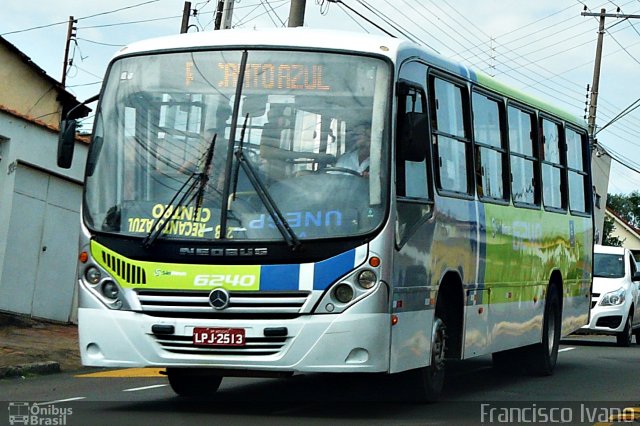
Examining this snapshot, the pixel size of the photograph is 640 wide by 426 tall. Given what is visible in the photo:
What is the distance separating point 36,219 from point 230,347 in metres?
12.3

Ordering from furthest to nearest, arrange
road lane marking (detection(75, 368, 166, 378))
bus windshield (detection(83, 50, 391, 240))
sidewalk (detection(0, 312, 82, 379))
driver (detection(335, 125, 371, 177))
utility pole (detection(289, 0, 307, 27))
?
utility pole (detection(289, 0, 307, 27)), road lane marking (detection(75, 368, 166, 378)), sidewalk (detection(0, 312, 82, 379)), driver (detection(335, 125, 371, 177)), bus windshield (detection(83, 50, 391, 240))

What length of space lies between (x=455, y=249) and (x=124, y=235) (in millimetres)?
3351

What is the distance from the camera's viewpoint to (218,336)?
10.8 metres

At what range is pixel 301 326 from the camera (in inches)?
422

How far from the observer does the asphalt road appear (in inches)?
441

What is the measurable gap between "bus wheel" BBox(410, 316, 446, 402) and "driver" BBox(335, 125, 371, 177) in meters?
1.99

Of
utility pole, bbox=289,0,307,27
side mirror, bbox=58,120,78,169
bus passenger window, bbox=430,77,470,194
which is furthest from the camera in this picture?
utility pole, bbox=289,0,307,27

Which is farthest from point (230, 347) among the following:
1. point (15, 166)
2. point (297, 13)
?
point (297, 13)

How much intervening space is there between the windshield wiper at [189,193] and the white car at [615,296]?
1514 centimetres

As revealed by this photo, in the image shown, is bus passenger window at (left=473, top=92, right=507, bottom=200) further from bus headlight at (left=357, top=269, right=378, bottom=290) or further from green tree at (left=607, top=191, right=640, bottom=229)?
green tree at (left=607, top=191, right=640, bottom=229)

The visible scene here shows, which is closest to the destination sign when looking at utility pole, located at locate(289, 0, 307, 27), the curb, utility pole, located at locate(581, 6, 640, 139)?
the curb

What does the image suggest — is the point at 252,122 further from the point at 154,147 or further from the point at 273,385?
the point at 273,385

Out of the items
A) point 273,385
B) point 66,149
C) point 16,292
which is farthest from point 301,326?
point 16,292

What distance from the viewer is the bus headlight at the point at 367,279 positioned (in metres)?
10.8
